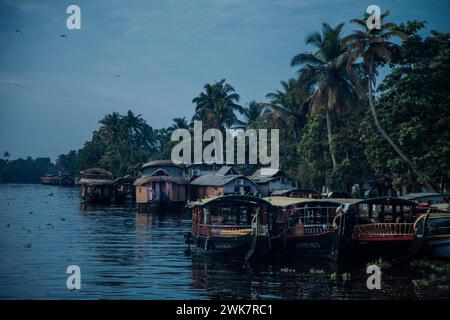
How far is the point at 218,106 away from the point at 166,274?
43.2 meters

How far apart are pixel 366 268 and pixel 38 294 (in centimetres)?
1125

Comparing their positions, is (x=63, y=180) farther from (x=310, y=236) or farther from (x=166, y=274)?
(x=166, y=274)

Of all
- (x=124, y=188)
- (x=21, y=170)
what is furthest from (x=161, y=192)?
(x=21, y=170)

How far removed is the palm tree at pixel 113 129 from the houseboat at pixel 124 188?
2062 centimetres

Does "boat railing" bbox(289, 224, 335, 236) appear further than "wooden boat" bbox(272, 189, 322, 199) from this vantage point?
No

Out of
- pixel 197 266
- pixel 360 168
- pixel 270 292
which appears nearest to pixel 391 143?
pixel 360 168

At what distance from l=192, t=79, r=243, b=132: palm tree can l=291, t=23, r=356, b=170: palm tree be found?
68.5 ft

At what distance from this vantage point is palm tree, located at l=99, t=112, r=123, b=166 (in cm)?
8481

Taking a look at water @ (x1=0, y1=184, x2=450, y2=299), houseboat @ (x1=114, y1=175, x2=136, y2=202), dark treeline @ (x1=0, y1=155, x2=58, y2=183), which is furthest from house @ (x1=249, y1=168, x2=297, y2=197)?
dark treeline @ (x1=0, y1=155, x2=58, y2=183)

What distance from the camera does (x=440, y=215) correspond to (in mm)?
22281

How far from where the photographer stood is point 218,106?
2388 inches

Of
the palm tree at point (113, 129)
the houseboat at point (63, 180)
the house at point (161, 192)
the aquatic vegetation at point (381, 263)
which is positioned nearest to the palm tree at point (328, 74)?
the house at point (161, 192)

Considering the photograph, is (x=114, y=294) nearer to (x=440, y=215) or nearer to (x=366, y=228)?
(x=366, y=228)

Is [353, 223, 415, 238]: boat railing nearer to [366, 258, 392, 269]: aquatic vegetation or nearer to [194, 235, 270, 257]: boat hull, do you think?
[366, 258, 392, 269]: aquatic vegetation
